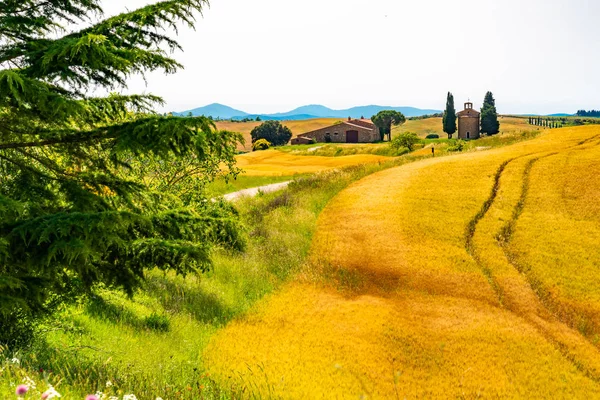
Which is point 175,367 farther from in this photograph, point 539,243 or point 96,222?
point 539,243

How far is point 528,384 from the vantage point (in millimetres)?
12594

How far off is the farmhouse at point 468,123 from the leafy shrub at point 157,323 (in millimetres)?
118921

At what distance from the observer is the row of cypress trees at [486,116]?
125 m

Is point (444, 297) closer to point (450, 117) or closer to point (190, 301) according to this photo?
point (190, 301)

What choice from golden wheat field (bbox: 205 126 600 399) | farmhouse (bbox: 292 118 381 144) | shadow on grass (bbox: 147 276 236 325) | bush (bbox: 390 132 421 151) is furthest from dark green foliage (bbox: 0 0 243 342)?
farmhouse (bbox: 292 118 381 144)

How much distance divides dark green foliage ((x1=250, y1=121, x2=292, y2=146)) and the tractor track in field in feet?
370

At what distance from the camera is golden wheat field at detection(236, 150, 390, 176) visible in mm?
53450

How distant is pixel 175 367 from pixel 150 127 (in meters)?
6.33

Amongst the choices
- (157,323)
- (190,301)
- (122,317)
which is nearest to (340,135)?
(190,301)

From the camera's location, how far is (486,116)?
126 meters

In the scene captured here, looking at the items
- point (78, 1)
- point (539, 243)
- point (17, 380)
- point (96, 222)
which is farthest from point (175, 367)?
point (539, 243)

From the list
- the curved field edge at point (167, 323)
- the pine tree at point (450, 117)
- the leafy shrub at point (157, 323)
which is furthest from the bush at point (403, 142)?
the pine tree at point (450, 117)

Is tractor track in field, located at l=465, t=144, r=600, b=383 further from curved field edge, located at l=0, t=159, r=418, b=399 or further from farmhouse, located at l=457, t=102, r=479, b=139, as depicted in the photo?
farmhouse, located at l=457, t=102, r=479, b=139

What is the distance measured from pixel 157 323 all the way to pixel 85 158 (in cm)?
672
